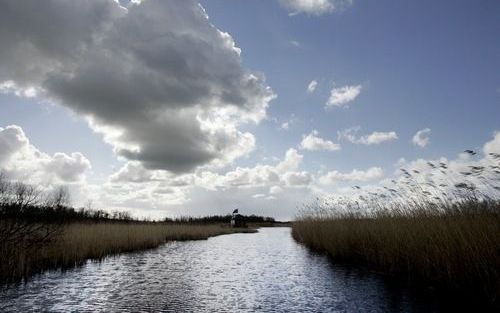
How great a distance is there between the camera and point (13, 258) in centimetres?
1055

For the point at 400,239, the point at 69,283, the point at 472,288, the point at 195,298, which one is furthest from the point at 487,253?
the point at 69,283

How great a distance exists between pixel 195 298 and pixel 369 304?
3.61 meters

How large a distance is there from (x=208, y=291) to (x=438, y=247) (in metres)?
5.24

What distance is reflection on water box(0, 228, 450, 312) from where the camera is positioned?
24.2ft

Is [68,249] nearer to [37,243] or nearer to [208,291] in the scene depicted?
[37,243]

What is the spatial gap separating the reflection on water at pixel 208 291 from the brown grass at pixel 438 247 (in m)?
0.83

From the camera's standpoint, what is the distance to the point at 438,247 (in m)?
8.25

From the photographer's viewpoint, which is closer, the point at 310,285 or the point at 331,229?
the point at 310,285

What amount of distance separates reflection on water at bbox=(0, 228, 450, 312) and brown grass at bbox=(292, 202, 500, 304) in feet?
2.72

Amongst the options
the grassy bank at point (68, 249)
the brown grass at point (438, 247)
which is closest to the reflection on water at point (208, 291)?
the grassy bank at point (68, 249)

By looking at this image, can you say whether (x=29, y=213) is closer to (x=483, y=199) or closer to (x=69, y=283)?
(x=69, y=283)

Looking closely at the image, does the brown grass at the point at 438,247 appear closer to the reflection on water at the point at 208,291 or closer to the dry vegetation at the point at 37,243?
the reflection on water at the point at 208,291

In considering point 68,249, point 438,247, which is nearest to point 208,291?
point 438,247

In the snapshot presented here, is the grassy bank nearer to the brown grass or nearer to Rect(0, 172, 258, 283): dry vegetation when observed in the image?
Rect(0, 172, 258, 283): dry vegetation
